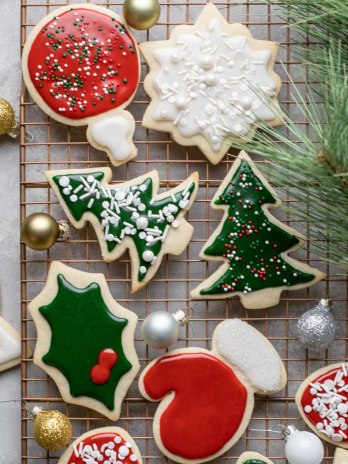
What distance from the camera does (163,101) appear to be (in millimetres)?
1360

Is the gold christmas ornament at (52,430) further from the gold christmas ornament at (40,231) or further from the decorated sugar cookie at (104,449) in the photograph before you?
the gold christmas ornament at (40,231)

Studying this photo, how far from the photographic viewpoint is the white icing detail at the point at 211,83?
1.36 metres

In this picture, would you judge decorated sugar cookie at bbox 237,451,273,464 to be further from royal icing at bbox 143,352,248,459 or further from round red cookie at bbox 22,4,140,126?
round red cookie at bbox 22,4,140,126

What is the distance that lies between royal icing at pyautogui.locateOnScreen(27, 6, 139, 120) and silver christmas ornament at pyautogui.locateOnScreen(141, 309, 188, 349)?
0.40m

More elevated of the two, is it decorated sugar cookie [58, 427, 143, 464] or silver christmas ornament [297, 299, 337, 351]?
silver christmas ornament [297, 299, 337, 351]

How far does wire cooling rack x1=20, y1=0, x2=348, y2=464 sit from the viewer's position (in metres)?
1.40

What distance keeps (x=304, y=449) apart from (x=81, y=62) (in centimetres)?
83

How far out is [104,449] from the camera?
136cm

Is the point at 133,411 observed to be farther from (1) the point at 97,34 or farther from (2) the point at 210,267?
(1) the point at 97,34

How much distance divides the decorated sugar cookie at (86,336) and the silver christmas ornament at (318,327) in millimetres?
315

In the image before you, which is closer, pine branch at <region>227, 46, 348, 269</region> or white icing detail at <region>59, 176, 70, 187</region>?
pine branch at <region>227, 46, 348, 269</region>

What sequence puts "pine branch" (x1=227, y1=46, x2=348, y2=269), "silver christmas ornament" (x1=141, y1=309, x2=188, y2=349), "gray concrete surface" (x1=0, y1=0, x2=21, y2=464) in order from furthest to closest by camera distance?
"gray concrete surface" (x1=0, y1=0, x2=21, y2=464) < "silver christmas ornament" (x1=141, y1=309, x2=188, y2=349) < "pine branch" (x1=227, y1=46, x2=348, y2=269)

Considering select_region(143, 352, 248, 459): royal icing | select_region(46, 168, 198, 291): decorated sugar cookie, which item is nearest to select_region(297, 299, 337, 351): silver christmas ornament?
select_region(143, 352, 248, 459): royal icing

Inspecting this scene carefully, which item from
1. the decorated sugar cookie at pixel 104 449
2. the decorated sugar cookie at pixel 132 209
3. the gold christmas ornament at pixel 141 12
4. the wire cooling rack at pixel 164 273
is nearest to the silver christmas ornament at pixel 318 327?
the wire cooling rack at pixel 164 273
